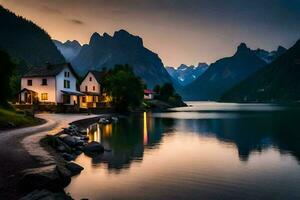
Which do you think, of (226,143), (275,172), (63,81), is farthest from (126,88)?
(275,172)

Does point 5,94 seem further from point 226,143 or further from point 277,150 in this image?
point 277,150

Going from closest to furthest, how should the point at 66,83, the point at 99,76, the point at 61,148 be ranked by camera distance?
the point at 61,148 < the point at 66,83 < the point at 99,76

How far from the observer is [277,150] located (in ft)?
135

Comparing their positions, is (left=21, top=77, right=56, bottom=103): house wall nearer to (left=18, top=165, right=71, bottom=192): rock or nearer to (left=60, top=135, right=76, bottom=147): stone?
(left=60, top=135, right=76, bottom=147): stone

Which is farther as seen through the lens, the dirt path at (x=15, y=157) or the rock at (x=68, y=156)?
the rock at (x=68, y=156)

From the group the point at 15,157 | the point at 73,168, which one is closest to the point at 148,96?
the point at 73,168

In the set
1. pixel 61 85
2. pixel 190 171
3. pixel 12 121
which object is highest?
pixel 61 85

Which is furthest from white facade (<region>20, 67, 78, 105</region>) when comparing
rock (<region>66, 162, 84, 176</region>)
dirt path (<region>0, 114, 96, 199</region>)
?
rock (<region>66, 162, 84, 176</region>)

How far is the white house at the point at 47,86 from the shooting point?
290ft

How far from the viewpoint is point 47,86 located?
291ft

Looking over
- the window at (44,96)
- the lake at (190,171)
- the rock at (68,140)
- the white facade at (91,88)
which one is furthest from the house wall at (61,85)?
the rock at (68,140)

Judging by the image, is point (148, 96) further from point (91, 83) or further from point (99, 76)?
point (91, 83)

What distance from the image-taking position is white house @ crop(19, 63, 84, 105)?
8838 centimetres

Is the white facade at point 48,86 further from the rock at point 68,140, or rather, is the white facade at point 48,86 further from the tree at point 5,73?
the rock at point 68,140
